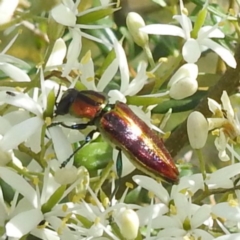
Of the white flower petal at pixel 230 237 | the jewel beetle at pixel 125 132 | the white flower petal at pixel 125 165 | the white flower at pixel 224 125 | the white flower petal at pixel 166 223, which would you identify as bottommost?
the white flower petal at pixel 230 237

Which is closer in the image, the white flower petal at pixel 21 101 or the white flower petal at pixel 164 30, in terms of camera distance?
the white flower petal at pixel 21 101

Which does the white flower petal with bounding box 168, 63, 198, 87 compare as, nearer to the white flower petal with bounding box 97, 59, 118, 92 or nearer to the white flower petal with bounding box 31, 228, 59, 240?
the white flower petal with bounding box 97, 59, 118, 92

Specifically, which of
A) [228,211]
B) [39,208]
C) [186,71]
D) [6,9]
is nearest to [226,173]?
[228,211]

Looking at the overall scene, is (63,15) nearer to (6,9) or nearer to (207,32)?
(6,9)

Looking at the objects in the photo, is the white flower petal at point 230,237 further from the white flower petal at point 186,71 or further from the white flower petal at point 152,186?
the white flower petal at point 186,71

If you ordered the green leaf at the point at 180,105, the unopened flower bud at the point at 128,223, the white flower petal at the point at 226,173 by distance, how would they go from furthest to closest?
1. the green leaf at the point at 180,105
2. the white flower petal at the point at 226,173
3. the unopened flower bud at the point at 128,223

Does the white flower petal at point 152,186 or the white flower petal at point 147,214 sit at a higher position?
the white flower petal at point 152,186

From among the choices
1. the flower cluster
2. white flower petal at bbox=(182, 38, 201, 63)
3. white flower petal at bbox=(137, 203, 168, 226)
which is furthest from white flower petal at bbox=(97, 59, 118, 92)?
white flower petal at bbox=(137, 203, 168, 226)

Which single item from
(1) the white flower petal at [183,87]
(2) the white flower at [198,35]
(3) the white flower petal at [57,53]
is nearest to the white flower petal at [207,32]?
(2) the white flower at [198,35]
